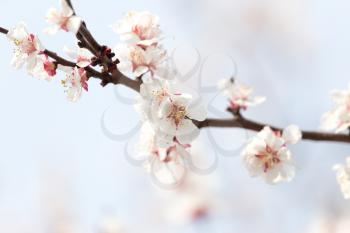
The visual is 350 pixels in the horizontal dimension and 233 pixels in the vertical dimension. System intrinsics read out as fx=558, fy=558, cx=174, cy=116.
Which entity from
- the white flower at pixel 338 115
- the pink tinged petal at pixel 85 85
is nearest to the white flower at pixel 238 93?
the white flower at pixel 338 115

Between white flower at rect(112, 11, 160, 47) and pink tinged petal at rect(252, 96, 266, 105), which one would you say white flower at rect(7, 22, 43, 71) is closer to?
white flower at rect(112, 11, 160, 47)

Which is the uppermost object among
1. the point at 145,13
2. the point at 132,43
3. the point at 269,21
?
the point at 269,21

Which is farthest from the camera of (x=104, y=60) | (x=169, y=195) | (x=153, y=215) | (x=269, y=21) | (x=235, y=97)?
(x=269, y=21)

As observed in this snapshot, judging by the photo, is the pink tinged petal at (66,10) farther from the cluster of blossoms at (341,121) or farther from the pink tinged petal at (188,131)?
the cluster of blossoms at (341,121)

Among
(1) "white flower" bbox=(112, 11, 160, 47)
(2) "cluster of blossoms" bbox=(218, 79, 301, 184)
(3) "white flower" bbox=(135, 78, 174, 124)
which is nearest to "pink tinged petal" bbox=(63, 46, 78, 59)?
(1) "white flower" bbox=(112, 11, 160, 47)

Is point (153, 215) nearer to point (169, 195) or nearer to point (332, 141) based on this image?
point (169, 195)

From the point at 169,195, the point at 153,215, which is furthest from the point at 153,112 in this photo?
the point at 153,215
